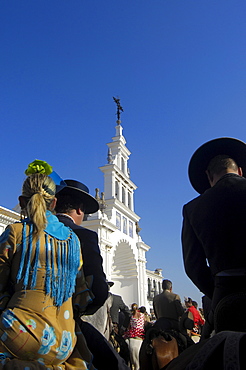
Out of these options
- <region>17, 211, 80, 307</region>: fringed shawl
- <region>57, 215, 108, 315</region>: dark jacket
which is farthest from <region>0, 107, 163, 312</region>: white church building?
<region>17, 211, 80, 307</region>: fringed shawl

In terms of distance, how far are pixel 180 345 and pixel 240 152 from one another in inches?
82.5

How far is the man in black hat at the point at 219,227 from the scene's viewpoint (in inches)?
60.5

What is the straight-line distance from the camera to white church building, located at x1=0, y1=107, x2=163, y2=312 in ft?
72.6

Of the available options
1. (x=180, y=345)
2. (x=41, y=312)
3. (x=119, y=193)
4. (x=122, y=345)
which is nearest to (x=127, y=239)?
(x=119, y=193)

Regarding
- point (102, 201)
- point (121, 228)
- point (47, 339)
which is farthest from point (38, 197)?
point (121, 228)

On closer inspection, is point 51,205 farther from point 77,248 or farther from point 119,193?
point 119,193

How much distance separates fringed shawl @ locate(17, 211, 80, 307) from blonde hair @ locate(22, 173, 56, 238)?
0.15ft

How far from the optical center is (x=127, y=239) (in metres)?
25.4

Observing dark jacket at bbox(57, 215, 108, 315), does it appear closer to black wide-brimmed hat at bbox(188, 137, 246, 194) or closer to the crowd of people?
the crowd of people

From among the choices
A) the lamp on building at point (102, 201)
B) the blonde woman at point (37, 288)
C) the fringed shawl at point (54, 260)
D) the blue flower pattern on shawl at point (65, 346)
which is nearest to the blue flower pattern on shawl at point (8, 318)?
the blonde woman at point (37, 288)

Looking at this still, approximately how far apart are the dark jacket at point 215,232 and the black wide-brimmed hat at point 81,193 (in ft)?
3.55

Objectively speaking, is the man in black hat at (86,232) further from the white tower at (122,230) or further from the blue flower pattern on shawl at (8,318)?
the white tower at (122,230)

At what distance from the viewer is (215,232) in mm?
1629

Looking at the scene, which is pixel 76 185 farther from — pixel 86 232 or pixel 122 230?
pixel 122 230
